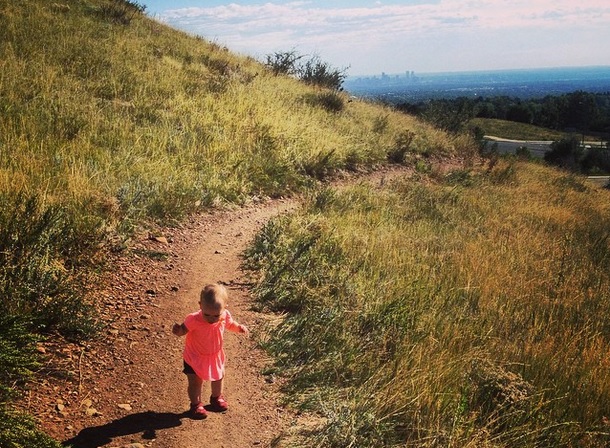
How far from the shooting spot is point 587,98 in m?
93.6

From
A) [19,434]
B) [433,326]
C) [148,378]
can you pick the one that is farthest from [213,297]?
[433,326]

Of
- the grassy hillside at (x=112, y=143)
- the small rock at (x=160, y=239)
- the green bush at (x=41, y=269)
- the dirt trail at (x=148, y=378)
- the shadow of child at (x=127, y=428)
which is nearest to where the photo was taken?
the shadow of child at (x=127, y=428)

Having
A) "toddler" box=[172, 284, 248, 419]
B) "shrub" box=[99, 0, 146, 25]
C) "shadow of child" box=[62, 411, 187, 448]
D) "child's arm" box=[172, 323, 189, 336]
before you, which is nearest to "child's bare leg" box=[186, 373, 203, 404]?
"toddler" box=[172, 284, 248, 419]

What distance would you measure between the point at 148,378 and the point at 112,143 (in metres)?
5.12

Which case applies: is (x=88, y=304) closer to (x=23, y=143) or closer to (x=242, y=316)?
(x=242, y=316)

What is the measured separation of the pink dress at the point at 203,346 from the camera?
321 centimetres

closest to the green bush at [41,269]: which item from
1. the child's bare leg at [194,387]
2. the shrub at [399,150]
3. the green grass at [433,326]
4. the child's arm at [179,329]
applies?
the child's arm at [179,329]

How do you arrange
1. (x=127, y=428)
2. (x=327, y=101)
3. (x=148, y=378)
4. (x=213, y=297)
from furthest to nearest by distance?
(x=327, y=101) → (x=148, y=378) → (x=213, y=297) → (x=127, y=428)

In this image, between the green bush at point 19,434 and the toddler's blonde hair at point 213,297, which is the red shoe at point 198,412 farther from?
the green bush at point 19,434

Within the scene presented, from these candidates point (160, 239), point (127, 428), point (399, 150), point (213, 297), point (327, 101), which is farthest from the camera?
point (327, 101)

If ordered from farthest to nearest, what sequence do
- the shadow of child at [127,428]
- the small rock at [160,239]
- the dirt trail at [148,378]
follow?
the small rock at [160,239] → the dirt trail at [148,378] → the shadow of child at [127,428]

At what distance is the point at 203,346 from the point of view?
3.24 metres

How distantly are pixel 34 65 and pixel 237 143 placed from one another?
4279 millimetres

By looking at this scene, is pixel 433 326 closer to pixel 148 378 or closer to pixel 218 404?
pixel 218 404
